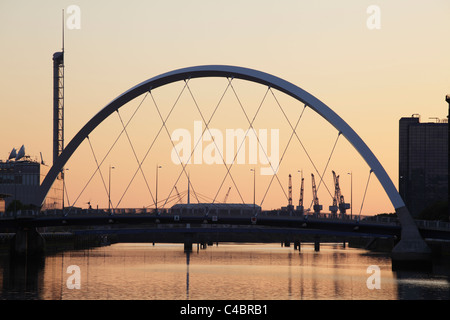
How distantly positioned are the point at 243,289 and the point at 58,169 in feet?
139

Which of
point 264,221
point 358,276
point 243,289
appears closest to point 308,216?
point 264,221

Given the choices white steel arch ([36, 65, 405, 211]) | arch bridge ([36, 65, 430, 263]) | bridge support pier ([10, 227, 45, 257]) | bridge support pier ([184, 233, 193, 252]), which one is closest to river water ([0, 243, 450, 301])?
arch bridge ([36, 65, 430, 263])

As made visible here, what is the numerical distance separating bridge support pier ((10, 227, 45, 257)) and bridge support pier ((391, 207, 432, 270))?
48.9 meters

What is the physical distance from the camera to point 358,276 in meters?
85.6

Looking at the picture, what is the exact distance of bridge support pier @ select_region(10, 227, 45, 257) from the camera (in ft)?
355

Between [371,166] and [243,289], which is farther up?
[371,166]

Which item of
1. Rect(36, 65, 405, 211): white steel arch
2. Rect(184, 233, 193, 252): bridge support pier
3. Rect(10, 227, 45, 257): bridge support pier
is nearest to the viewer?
Rect(36, 65, 405, 211): white steel arch

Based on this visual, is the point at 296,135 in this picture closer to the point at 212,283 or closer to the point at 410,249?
the point at 410,249

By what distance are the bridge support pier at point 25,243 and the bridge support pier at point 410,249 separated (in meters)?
48.9

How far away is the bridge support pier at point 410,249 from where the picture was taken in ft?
294

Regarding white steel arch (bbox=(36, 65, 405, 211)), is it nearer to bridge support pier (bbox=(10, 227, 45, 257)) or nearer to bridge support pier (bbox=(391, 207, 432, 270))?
bridge support pier (bbox=(391, 207, 432, 270))

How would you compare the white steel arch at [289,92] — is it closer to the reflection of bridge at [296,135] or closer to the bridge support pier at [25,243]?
the reflection of bridge at [296,135]

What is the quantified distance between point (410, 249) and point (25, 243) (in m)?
50.8
